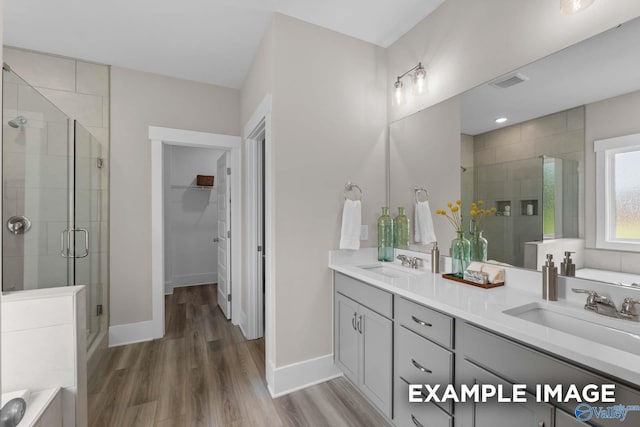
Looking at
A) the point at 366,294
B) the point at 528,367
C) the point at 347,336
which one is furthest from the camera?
the point at 347,336

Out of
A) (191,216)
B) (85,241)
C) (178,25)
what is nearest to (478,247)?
(178,25)

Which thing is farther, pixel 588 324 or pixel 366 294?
pixel 366 294

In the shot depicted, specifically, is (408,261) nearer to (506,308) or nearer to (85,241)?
(506,308)

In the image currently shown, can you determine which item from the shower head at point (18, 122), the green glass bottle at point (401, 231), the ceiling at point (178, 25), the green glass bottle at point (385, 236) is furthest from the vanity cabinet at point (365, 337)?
the shower head at point (18, 122)

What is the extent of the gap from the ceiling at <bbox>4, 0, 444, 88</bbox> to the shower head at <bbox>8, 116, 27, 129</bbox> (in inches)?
38.3

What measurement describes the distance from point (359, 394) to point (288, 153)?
1.78 metres

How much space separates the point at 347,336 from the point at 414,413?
66cm

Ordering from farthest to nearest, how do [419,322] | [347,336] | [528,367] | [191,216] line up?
1. [191,216]
2. [347,336]
3. [419,322]
4. [528,367]

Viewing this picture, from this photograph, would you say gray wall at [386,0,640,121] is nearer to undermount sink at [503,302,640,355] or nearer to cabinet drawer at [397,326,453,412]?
undermount sink at [503,302,640,355]

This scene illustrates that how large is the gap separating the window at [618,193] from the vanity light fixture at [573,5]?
2.00ft

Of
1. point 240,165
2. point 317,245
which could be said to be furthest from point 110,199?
point 317,245

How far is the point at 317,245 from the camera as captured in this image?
7.09ft

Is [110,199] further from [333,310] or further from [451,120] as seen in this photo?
[451,120]

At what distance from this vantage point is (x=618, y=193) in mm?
1199
